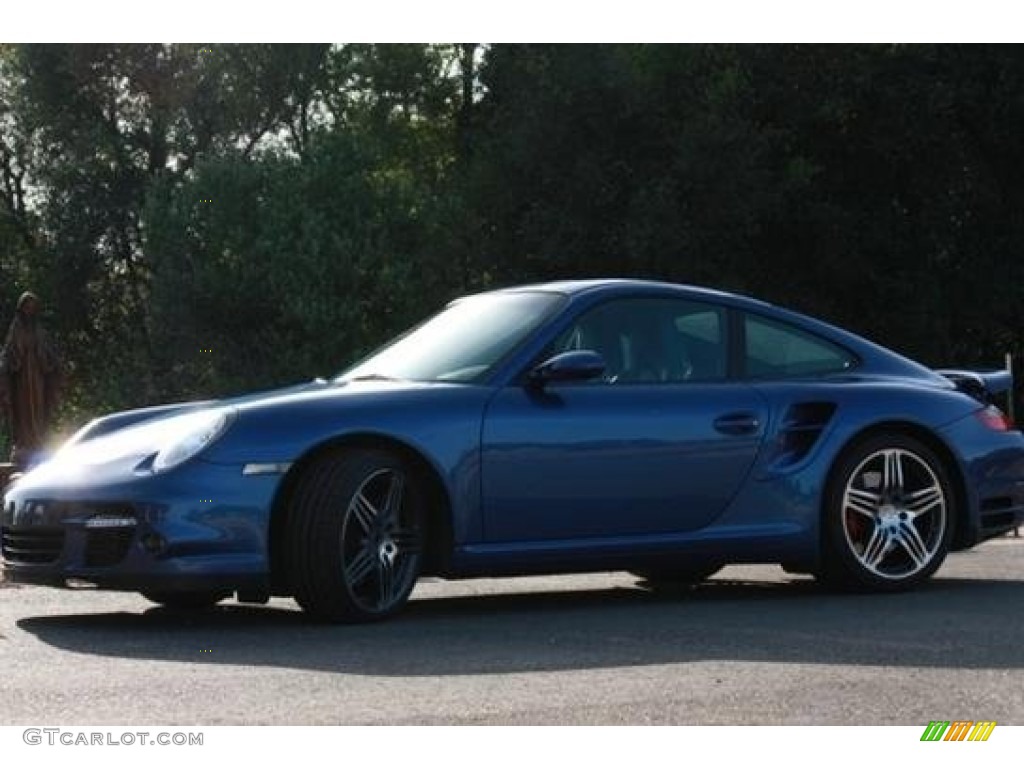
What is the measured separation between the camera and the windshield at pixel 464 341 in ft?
30.7

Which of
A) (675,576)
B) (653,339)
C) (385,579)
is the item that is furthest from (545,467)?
(675,576)

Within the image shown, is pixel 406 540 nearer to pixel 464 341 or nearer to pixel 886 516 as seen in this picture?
pixel 464 341

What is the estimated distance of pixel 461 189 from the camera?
174 ft

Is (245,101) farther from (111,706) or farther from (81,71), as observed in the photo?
(111,706)

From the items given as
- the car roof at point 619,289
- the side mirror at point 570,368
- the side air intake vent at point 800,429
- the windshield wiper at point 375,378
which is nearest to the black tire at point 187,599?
the windshield wiper at point 375,378

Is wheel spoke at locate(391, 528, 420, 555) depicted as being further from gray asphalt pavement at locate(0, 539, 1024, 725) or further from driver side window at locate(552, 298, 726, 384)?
A: driver side window at locate(552, 298, 726, 384)

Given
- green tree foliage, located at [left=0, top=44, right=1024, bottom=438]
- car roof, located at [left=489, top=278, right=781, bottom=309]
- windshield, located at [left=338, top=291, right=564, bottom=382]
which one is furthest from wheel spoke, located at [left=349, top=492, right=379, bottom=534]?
green tree foliage, located at [left=0, top=44, right=1024, bottom=438]

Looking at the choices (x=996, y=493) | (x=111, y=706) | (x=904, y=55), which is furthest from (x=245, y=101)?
(x=111, y=706)

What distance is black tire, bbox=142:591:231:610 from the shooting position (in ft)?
31.7

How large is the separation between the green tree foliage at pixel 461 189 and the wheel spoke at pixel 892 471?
36161 mm

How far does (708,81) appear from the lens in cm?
4844

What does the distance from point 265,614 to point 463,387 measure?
1.31 m

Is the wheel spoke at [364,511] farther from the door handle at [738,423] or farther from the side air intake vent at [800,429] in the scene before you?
the side air intake vent at [800,429]
